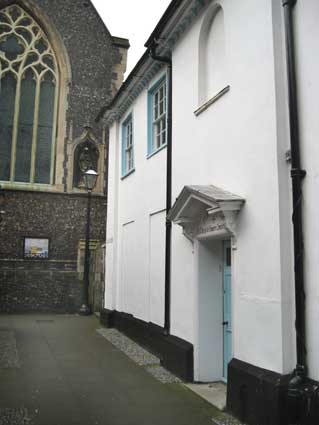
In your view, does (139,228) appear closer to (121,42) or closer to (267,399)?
(267,399)

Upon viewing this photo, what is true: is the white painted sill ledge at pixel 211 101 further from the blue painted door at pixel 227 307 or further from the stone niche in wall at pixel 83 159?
the stone niche in wall at pixel 83 159

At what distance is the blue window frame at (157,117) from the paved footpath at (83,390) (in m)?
4.70

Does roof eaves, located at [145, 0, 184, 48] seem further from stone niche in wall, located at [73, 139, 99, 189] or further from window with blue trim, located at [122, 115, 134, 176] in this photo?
stone niche in wall, located at [73, 139, 99, 189]

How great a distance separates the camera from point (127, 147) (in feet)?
43.3

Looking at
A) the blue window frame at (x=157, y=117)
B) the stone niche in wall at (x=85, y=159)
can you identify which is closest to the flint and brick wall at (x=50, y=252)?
the stone niche in wall at (x=85, y=159)

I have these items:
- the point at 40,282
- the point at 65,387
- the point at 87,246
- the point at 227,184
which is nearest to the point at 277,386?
the point at 227,184

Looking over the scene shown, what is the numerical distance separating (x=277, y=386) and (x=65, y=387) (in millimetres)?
3513

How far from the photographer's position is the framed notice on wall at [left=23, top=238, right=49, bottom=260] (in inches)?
690

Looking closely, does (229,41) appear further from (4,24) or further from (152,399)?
(4,24)

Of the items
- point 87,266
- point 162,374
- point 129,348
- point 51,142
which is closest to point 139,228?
point 129,348

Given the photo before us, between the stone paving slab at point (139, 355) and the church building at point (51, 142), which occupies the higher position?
the church building at point (51, 142)

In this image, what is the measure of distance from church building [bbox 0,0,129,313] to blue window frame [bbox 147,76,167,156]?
7832 millimetres

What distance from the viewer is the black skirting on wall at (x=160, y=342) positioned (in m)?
7.48

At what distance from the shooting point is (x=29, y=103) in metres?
18.9
